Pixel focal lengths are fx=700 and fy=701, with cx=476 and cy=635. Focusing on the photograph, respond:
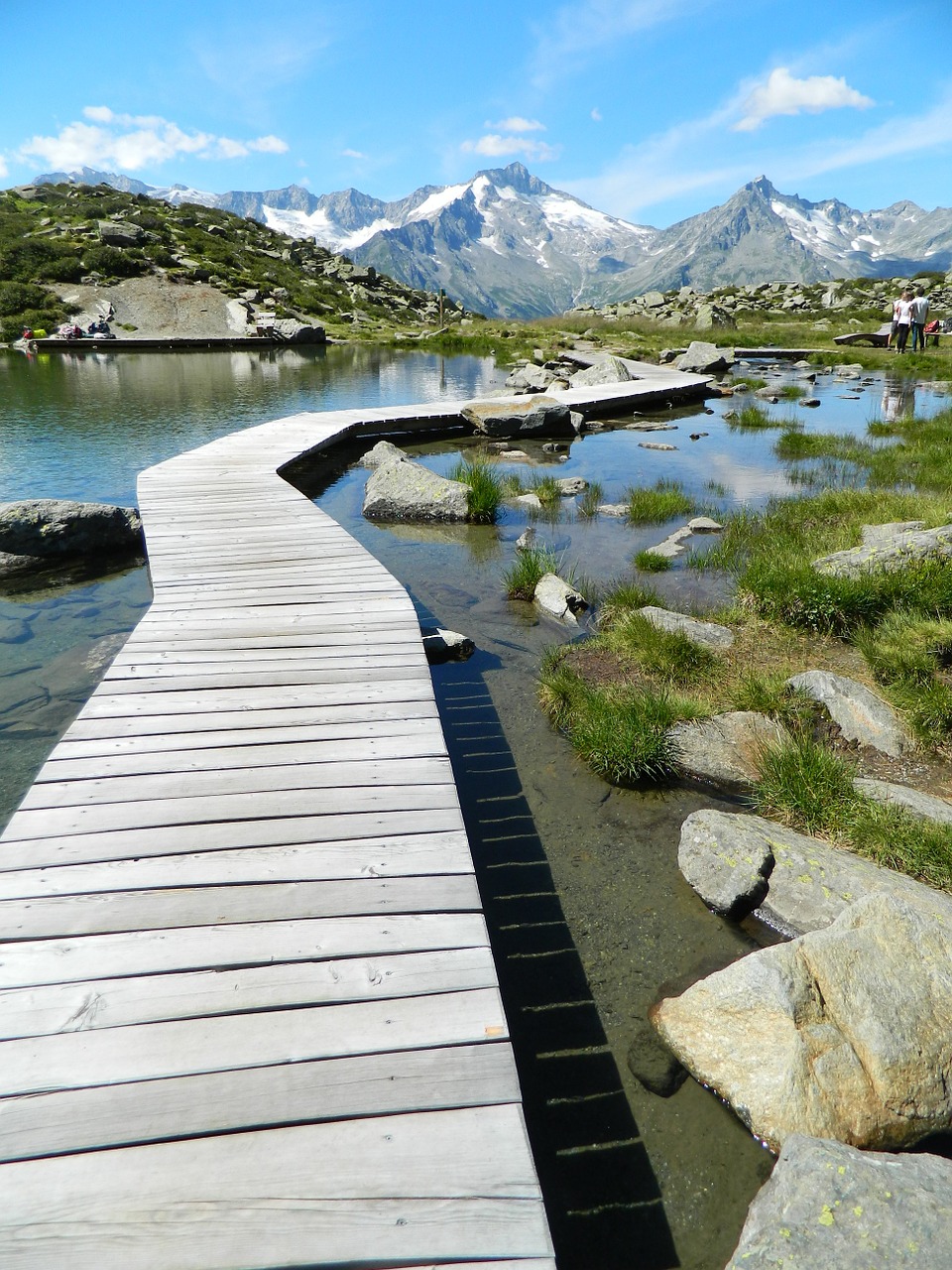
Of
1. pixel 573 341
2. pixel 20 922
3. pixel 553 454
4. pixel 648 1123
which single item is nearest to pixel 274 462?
pixel 553 454

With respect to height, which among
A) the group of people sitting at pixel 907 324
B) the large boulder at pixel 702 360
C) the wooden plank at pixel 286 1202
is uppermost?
the group of people sitting at pixel 907 324

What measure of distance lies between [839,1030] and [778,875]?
3.81 ft

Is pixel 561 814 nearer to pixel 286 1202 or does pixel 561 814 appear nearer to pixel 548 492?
pixel 286 1202

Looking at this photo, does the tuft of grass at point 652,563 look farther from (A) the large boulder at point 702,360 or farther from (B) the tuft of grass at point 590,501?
(A) the large boulder at point 702,360

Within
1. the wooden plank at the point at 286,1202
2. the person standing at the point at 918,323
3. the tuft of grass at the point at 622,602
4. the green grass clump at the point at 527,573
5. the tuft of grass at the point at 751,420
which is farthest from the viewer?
the person standing at the point at 918,323

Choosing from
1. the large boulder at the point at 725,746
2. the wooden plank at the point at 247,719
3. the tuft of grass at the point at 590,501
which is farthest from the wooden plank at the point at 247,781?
the tuft of grass at the point at 590,501

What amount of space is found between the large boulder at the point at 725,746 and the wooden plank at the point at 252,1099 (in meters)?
3.08

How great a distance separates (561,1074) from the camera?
313cm

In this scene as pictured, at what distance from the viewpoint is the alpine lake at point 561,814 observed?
2766mm

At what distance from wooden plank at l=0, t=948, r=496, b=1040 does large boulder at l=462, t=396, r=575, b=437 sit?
1596 cm

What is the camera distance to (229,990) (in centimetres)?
257

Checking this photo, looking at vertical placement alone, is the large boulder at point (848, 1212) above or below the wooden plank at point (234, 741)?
below

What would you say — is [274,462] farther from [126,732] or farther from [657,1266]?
[657,1266]

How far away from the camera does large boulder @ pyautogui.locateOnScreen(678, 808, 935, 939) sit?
148 inches
